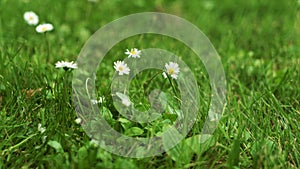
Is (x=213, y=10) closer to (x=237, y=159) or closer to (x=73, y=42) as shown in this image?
(x=73, y=42)

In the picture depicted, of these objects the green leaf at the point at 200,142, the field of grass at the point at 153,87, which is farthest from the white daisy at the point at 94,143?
the green leaf at the point at 200,142

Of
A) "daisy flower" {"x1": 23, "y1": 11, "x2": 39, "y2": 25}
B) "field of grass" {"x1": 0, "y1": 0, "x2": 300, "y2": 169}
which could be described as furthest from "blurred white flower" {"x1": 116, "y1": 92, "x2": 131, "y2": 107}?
"daisy flower" {"x1": 23, "y1": 11, "x2": 39, "y2": 25}

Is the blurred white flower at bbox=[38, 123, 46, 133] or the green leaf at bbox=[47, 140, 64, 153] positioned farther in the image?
the blurred white flower at bbox=[38, 123, 46, 133]

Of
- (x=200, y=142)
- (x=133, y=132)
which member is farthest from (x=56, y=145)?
(x=200, y=142)

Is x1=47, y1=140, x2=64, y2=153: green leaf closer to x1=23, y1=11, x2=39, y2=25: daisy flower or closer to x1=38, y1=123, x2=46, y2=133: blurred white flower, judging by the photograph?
x1=38, y1=123, x2=46, y2=133: blurred white flower

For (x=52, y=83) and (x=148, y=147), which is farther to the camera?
(x=52, y=83)

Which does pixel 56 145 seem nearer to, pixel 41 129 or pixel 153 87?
pixel 41 129

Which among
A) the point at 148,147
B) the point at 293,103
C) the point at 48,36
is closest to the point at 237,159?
the point at 148,147
